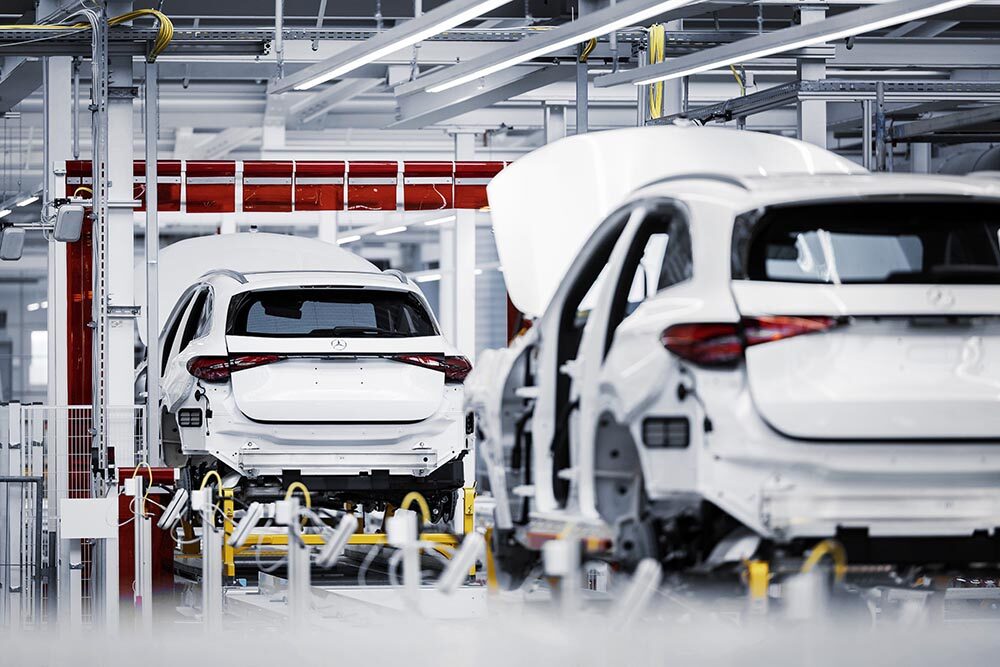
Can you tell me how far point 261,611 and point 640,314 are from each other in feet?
13.5

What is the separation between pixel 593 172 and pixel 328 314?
2.94 metres

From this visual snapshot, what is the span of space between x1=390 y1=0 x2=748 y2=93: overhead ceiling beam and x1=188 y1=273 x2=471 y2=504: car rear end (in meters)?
1.42

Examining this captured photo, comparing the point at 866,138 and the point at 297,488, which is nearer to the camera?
the point at 866,138

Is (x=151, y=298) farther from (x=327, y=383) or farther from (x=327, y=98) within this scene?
(x=327, y=98)

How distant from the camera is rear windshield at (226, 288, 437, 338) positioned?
862cm

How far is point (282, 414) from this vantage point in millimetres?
8375

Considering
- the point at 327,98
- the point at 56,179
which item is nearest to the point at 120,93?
the point at 56,179

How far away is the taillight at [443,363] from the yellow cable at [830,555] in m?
4.30

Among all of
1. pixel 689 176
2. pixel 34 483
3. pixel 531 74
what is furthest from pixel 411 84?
pixel 689 176

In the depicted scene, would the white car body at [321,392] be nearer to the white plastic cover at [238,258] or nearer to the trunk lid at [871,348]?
the white plastic cover at [238,258]

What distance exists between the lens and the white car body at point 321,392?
27.5 ft

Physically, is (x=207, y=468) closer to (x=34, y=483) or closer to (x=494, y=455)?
(x=34, y=483)

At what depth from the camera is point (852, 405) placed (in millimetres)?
4336

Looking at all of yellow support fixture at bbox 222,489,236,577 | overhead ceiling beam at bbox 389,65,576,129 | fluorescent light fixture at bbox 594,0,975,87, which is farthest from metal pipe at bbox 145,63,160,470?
fluorescent light fixture at bbox 594,0,975,87
